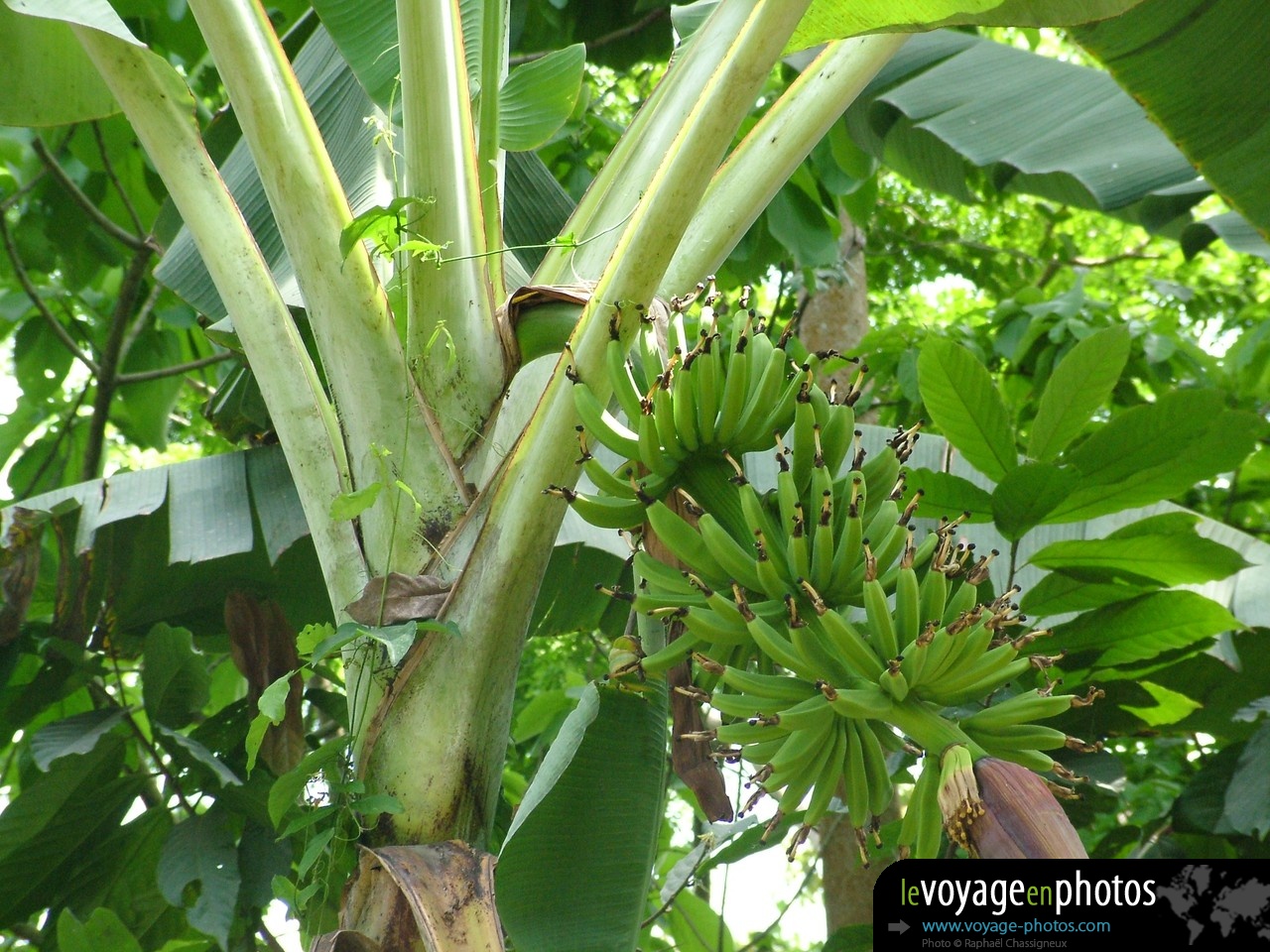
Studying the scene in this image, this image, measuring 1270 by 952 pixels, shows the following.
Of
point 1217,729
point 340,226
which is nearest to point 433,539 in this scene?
point 340,226

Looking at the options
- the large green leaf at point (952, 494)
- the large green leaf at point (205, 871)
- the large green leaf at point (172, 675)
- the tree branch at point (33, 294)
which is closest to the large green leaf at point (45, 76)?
the large green leaf at point (172, 675)

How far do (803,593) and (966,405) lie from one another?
641 mm

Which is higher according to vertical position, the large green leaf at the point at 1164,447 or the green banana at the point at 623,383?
the large green leaf at the point at 1164,447

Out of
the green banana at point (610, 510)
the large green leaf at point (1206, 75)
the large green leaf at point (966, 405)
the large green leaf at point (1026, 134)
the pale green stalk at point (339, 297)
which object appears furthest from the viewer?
the large green leaf at point (1026, 134)

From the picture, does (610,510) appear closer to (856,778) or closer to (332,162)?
(856,778)

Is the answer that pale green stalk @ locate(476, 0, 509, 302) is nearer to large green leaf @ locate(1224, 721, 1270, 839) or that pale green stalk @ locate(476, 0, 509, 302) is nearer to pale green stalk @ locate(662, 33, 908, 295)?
pale green stalk @ locate(662, 33, 908, 295)

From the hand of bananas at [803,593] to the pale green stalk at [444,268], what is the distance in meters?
0.28

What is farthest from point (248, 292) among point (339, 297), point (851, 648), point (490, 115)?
point (851, 648)

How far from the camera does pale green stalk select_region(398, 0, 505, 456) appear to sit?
4.83ft

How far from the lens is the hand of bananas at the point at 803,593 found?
98 cm

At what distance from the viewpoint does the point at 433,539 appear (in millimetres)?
1438

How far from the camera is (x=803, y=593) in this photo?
107 centimetres

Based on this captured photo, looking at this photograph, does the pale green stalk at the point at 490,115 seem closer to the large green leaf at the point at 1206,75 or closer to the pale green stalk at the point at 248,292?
the pale green stalk at the point at 248,292

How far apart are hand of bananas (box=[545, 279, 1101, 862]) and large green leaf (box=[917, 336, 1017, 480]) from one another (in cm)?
34
